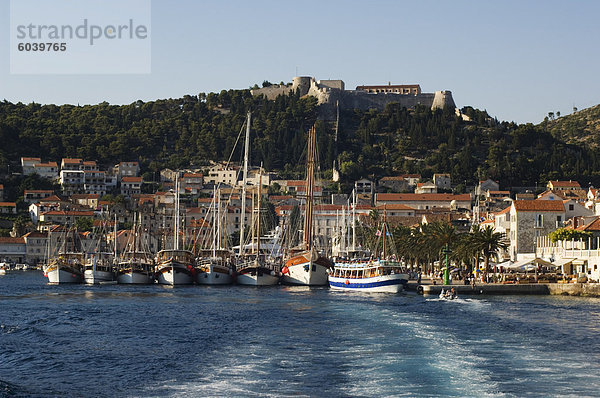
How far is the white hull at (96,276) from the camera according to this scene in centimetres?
8689

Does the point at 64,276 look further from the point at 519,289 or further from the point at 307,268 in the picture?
the point at 519,289

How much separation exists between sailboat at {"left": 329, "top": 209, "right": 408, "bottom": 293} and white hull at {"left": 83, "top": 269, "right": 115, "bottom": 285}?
24747 millimetres

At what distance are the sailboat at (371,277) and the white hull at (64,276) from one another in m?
27.1

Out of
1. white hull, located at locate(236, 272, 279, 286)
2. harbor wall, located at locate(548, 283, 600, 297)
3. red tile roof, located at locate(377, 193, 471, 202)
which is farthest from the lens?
red tile roof, located at locate(377, 193, 471, 202)

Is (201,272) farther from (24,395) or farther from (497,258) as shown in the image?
(24,395)

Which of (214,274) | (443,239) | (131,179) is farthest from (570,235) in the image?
(131,179)

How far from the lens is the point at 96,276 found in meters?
87.2

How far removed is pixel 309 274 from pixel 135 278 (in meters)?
17.5

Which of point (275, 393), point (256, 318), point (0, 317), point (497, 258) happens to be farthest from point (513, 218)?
point (275, 393)

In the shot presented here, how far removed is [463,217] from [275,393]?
114m

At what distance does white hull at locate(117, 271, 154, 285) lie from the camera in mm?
85500

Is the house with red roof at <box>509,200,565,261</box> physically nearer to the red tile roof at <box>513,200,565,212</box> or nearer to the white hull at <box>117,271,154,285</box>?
the red tile roof at <box>513,200,565,212</box>

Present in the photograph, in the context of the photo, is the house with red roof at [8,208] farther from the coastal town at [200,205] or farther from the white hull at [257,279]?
the white hull at [257,279]

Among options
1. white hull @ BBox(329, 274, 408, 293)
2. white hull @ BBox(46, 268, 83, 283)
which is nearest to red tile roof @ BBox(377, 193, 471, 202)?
white hull @ BBox(46, 268, 83, 283)
